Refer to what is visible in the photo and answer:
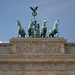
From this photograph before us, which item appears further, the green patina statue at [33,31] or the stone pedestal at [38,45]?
the green patina statue at [33,31]

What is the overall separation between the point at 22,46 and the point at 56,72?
4.21m

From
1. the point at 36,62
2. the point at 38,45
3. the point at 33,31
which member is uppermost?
the point at 33,31

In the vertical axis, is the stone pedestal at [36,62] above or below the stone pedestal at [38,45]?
below

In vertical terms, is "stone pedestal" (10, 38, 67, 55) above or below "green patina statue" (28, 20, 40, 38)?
below

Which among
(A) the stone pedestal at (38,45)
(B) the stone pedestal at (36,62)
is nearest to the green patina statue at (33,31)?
(A) the stone pedestal at (38,45)

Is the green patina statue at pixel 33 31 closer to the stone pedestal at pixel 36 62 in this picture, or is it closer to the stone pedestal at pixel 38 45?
the stone pedestal at pixel 38 45

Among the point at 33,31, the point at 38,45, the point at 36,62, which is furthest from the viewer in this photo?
the point at 33,31

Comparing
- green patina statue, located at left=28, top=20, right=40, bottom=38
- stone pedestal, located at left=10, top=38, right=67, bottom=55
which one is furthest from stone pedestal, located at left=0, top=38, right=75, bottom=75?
green patina statue, located at left=28, top=20, right=40, bottom=38

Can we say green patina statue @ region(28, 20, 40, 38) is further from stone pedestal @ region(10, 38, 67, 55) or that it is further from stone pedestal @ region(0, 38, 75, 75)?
stone pedestal @ region(0, 38, 75, 75)

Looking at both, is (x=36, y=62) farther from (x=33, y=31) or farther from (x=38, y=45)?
(x=33, y=31)

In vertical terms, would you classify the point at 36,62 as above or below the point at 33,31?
below

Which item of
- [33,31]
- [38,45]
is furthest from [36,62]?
[33,31]

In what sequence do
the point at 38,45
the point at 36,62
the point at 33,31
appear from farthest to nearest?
1. the point at 33,31
2. the point at 38,45
3. the point at 36,62

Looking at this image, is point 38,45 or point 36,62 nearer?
point 36,62
